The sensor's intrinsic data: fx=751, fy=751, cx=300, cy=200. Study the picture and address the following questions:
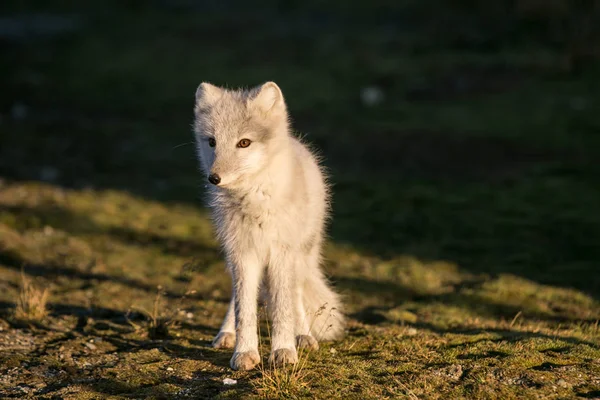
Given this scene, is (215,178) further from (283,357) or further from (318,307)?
(318,307)

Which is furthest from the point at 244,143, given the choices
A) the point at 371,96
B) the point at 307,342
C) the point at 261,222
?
the point at 371,96

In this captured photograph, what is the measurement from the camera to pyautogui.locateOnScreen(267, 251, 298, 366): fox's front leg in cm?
554

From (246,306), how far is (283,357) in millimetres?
459

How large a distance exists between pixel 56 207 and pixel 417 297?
5983 millimetres

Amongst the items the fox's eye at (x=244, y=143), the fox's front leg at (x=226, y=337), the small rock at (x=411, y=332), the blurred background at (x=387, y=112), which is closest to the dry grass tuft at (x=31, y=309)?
the fox's front leg at (x=226, y=337)

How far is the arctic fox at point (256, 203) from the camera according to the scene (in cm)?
530

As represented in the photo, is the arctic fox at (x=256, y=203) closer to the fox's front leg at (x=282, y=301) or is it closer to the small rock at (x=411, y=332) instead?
the fox's front leg at (x=282, y=301)

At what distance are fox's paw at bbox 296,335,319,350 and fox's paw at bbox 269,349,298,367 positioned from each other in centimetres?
43

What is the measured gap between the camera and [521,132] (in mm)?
15766

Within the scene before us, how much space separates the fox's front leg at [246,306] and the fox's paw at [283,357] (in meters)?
0.12

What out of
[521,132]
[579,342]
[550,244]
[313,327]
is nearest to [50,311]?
[313,327]

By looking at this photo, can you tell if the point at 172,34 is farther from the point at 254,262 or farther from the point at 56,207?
the point at 254,262

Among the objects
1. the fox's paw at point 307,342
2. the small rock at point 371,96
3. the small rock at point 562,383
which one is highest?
the small rock at point 371,96

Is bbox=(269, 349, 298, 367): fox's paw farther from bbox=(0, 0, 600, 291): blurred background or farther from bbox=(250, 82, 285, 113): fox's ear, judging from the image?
bbox=(0, 0, 600, 291): blurred background
